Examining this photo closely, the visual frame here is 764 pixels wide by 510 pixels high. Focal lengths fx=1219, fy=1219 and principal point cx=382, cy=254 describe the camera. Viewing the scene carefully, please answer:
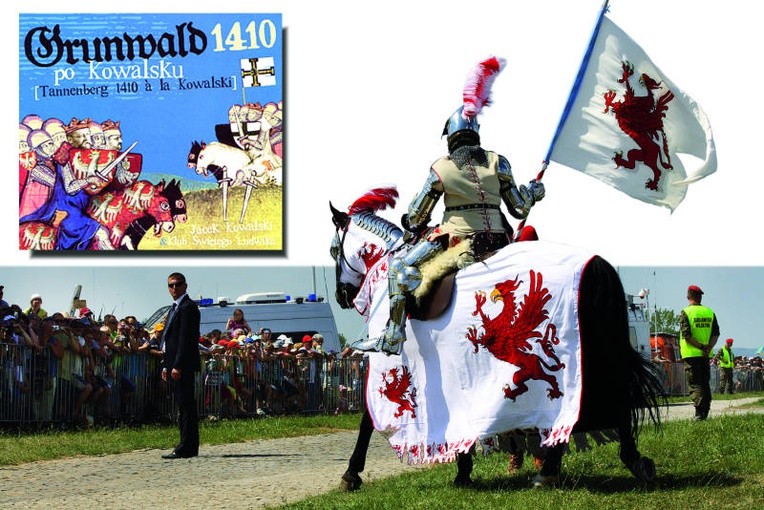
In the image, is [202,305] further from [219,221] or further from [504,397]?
[504,397]

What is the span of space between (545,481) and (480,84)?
9.41ft

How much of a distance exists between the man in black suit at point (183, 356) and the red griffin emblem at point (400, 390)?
407cm

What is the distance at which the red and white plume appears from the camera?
8875 millimetres

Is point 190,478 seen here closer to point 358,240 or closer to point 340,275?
point 340,275

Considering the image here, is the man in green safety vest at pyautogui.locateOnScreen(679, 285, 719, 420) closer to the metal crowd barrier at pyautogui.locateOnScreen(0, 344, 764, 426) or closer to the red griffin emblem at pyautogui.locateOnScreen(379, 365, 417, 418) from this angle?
the metal crowd barrier at pyautogui.locateOnScreen(0, 344, 764, 426)

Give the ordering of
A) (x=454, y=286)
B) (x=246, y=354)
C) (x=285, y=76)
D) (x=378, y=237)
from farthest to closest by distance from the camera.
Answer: (x=285, y=76)
(x=246, y=354)
(x=378, y=237)
(x=454, y=286)

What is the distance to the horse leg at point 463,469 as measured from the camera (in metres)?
9.07

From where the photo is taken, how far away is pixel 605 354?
26.7 feet

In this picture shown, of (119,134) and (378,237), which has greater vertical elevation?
(119,134)

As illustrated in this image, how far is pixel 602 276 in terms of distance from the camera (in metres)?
8.16

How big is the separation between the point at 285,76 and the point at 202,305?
18.9 feet

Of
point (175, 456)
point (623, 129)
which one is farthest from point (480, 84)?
point (175, 456)

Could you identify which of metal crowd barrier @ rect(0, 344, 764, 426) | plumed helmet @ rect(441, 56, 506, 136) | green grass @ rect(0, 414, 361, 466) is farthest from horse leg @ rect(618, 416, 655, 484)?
metal crowd barrier @ rect(0, 344, 764, 426)

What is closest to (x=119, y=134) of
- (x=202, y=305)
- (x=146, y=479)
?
(x=202, y=305)
